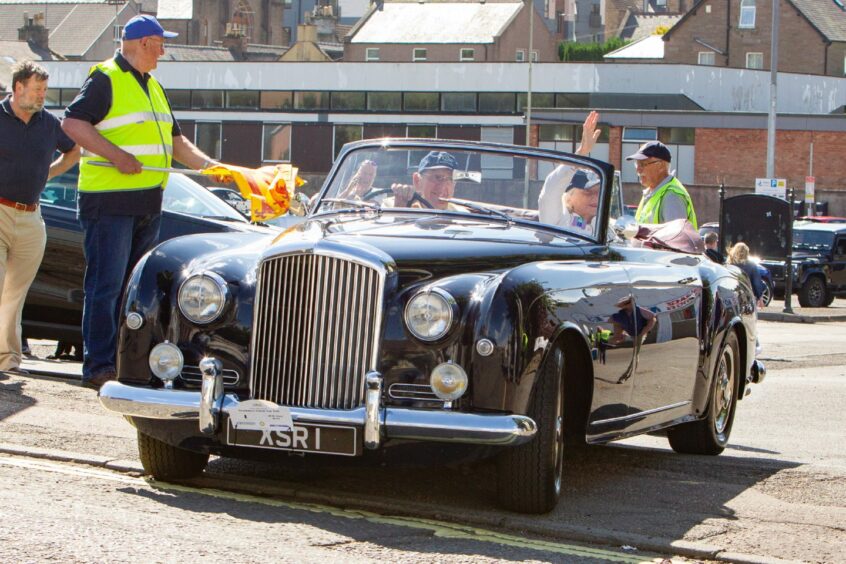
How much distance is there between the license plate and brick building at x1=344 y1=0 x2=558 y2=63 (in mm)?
90221

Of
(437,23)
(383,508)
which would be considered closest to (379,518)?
(383,508)

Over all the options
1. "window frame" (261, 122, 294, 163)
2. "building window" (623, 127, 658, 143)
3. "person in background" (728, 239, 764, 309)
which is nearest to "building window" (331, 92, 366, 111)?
"window frame" (261, 122, 294, 163)

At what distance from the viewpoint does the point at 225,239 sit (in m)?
6.87

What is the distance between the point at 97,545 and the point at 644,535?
2.12 meters

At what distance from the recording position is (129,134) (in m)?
8.76

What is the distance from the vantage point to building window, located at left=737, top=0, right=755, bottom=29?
289 feet

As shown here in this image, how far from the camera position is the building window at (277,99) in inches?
3059

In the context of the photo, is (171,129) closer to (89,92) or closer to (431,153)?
(89,92)

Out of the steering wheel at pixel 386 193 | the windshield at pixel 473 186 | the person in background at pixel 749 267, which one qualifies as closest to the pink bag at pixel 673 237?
the windshield at pixel 473 186

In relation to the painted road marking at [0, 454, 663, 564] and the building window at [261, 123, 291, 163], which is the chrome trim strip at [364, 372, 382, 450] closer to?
the painted road marking at [0, 454, 663, 564]

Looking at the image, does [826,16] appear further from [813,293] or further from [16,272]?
[16,272]

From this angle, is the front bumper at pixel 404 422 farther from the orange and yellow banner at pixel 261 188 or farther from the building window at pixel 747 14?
the building window at pixel 747 14

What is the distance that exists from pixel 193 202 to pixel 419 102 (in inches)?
2518

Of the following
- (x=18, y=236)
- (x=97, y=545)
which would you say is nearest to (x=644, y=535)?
(x=97, y=545)
